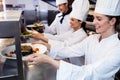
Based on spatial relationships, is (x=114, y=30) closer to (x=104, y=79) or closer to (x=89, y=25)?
(x=104, y=79)

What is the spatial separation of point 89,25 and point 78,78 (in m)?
1.65

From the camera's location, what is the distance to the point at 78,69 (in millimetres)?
963

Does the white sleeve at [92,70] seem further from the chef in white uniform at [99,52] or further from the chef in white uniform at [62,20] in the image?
the chef in white uniform at [62,20]

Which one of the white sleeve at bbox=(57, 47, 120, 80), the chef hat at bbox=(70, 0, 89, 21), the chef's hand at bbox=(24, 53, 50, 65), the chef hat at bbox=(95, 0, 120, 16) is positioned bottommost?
the white sleeve at bbox=(57, 47, 120, 80)

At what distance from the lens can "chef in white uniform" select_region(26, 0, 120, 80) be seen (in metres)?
0.95

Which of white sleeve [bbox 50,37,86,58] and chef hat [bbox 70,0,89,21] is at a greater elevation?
chef hat [bbox 70,0,89,21]

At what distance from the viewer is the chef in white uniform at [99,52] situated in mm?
954

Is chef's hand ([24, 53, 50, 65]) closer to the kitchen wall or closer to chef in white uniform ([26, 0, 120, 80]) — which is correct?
chef in white uniform ([26, 0, 120, 80])

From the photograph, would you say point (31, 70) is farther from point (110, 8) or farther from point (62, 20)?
point (62, 20)

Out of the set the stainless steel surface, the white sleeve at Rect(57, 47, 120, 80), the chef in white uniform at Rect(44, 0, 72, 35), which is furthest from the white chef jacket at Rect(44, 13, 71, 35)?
the white sleeve at Rect(57, 47, 120, 80)

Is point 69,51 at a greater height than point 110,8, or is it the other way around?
point 110,8

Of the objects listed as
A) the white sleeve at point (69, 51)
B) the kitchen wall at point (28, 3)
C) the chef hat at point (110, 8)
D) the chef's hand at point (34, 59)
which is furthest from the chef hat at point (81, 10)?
the kitchen wall at point (28, 3)

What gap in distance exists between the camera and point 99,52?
1.12 m

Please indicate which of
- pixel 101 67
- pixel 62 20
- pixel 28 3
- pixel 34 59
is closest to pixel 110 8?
pixel 101 67
